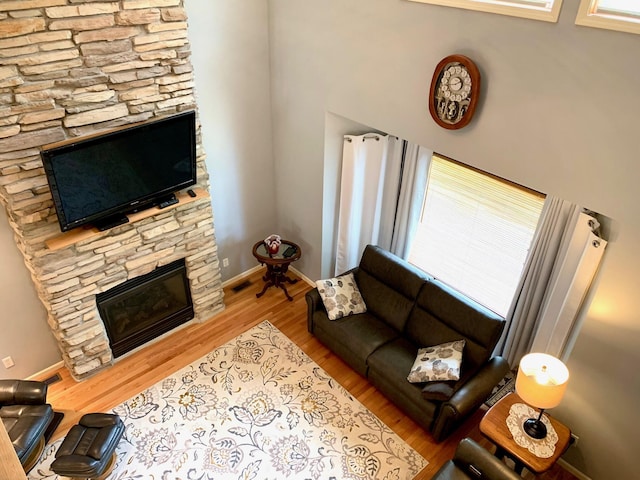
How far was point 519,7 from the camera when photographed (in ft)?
10.5

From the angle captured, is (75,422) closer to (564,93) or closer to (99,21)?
(99,21)

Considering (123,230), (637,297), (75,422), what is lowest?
(75,422)

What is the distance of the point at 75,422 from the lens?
4.62m

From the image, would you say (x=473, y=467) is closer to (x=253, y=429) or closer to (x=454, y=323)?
(x=454, y=323)

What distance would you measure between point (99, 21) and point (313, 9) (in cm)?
187

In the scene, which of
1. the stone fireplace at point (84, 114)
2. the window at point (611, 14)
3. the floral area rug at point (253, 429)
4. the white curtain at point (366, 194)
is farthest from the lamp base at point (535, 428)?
the stone fireplace at point (84, 114)

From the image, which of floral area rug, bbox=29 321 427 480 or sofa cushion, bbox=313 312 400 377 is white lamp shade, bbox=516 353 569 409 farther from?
sofa cushion, bbox=313 312 400 377

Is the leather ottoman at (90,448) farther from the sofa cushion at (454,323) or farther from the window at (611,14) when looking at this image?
the window at (611,14)

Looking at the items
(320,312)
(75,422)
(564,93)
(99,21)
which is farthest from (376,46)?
(75,422)

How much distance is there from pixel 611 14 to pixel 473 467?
10.4 ft

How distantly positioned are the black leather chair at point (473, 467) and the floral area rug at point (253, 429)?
52 centimetres

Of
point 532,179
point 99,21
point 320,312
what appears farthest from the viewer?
point 320,312

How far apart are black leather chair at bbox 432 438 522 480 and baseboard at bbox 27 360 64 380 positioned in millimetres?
3809

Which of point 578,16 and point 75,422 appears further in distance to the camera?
point 75,422
